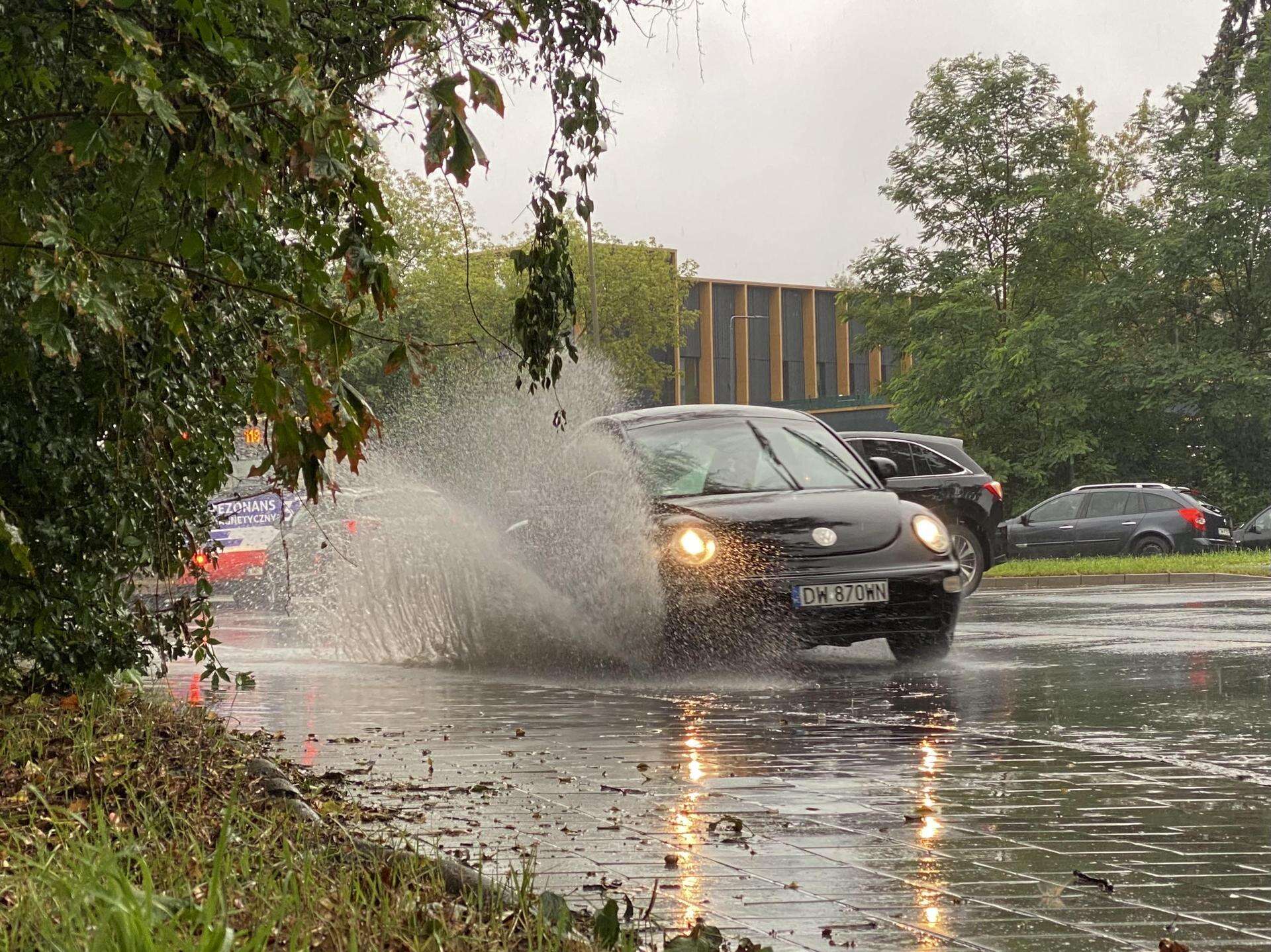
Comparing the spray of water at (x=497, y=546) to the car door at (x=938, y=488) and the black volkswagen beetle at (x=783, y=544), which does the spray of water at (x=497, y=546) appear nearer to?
the black volkswagen beetle at (x=783, y=544)

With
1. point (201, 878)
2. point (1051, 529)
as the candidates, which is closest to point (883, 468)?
point (201, 878)

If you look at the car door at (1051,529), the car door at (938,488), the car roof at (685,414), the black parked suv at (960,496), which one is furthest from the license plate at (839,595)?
the car door at (1051,529)

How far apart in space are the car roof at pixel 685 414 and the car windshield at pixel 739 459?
52 millimetres

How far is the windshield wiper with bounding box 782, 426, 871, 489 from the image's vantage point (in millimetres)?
11734

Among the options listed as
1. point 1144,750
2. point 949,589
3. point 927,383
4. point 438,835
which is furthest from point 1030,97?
point 438,835

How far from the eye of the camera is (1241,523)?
1505 inches

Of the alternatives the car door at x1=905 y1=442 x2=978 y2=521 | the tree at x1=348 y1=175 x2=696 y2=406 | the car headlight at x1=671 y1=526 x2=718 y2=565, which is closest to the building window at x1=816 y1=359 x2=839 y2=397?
the tree at x1=348 y1=175 x2=696 y2=406

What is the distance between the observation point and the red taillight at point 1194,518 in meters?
30.1

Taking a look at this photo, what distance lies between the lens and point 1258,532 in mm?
33188

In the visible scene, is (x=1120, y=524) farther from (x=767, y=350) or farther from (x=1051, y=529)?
(x=767, y=350)

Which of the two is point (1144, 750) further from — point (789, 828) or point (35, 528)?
point (35, 528)

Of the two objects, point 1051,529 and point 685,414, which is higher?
point 685,414

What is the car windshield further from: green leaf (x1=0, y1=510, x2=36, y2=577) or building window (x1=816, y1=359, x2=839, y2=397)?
building window (x1=816, y1=359, x2=839, y2=397)

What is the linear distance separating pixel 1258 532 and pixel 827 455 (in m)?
24.0
